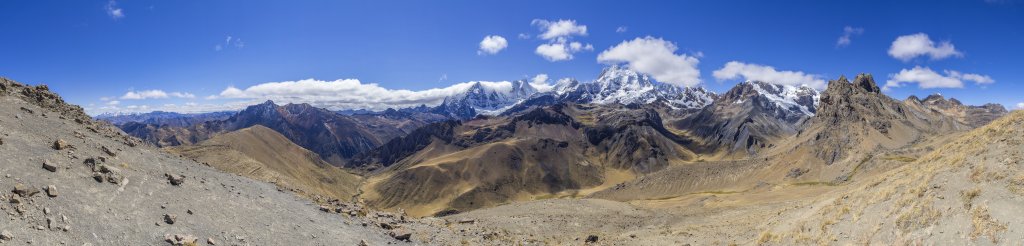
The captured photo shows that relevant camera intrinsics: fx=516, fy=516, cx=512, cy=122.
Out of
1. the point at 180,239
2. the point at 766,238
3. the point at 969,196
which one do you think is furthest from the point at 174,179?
the point at 969,196

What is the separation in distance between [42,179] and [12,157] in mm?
1877

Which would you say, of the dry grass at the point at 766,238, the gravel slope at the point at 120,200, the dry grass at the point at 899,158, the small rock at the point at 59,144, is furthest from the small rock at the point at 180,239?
the dry grass at the point at 899,158

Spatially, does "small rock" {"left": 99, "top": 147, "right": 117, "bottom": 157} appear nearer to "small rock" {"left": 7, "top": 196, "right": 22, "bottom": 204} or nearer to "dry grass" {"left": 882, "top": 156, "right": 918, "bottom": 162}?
"small rock" {"left": 7, "top": 196, "right": 22, "bottom": 204}

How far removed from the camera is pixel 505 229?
4022cm

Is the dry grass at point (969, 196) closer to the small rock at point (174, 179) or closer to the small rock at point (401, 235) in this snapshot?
the small rock at point (401, 235)

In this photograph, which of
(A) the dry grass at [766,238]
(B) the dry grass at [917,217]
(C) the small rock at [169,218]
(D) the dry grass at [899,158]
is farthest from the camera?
(D) the dry grass at [899,158]

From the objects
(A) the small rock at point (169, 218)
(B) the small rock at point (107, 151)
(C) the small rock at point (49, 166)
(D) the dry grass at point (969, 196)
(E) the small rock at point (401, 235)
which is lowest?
(E) the small rock at point (401, 235)

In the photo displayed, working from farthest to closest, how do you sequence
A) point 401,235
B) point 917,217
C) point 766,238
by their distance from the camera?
point 766,238 < point 401,235 < point 917,217

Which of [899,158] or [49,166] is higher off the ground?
[899,158]

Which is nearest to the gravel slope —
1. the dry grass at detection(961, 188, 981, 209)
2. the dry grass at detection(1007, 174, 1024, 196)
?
the dry grass at detection(961, 188, 981, 209)


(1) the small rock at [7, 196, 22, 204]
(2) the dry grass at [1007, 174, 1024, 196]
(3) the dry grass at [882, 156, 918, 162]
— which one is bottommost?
(1) the small rock at [7, 196, 22, 204]

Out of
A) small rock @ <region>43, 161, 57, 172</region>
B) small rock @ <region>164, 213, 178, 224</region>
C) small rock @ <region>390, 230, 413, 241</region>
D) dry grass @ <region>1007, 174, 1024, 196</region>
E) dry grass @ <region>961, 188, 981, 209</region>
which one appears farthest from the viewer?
small rock @ <region>390, 230, 413, 241</region>

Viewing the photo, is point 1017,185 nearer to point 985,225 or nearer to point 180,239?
point 985,225

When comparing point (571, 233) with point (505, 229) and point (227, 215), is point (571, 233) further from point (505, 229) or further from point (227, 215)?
point (227, 215)
